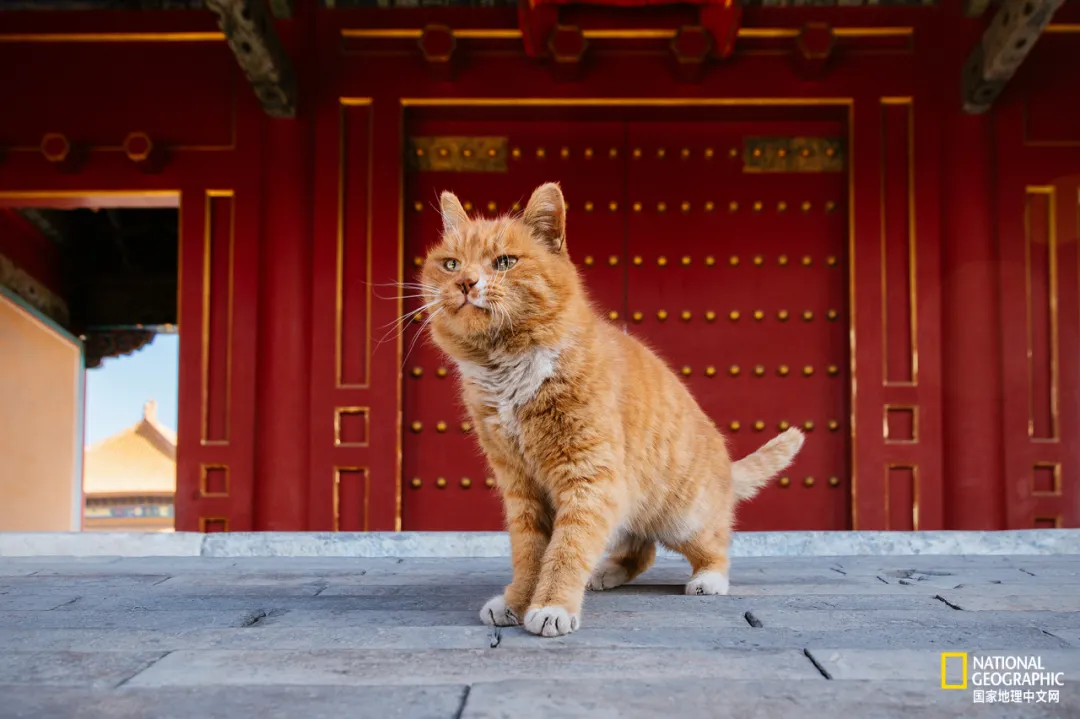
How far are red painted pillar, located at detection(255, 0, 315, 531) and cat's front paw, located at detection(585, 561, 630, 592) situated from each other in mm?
2618

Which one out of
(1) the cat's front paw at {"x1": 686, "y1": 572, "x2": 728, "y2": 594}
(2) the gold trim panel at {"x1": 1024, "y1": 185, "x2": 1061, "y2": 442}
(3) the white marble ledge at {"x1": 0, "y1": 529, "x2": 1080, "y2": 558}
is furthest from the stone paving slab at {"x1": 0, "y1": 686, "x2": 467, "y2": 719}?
(2) the gold trim panel at {"x1": 1024, "y1": 185, "x2": 1061, "y2": 442}

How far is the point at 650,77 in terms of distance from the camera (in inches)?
180

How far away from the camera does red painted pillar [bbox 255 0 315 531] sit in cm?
439

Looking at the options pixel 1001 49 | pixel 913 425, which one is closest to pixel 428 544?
pixel 913 425

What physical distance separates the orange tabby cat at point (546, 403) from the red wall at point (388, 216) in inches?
104

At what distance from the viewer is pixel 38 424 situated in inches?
286

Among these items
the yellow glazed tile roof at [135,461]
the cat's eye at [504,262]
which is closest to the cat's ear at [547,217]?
the cat's eye at [504,262]

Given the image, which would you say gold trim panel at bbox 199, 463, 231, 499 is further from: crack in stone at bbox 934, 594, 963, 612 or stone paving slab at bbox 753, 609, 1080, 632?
crack in stone at bbox 934, 594, 963, 612

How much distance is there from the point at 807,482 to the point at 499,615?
3281mm

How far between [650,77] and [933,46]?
5.34 ft

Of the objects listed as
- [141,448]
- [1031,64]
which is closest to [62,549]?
[1031,64]

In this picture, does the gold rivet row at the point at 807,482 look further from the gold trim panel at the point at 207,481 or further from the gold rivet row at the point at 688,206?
the gold trim panel at the point at 207,481

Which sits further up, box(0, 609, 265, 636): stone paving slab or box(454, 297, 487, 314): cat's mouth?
box(454, 297, 487, 314): cat's mouth

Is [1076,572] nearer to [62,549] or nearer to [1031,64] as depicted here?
[1031,64]
